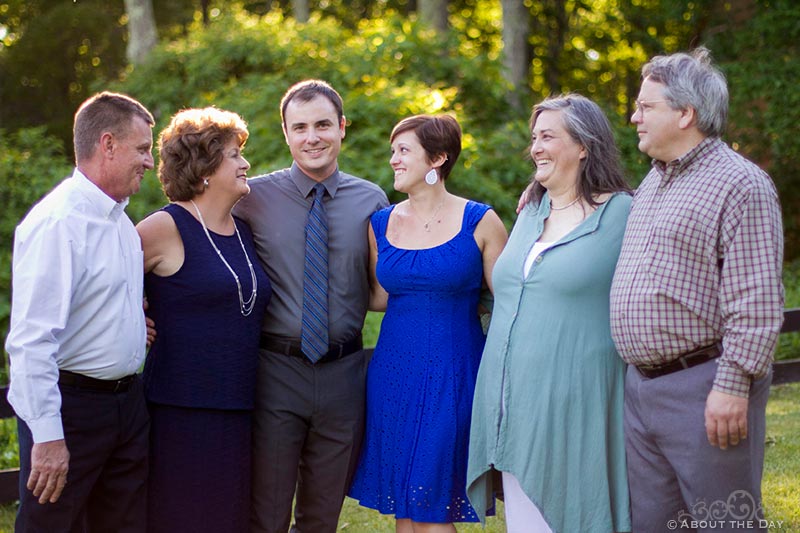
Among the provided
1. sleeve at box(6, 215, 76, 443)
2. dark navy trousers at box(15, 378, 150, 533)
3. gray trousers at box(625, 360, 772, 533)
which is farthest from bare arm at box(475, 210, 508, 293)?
sleeve at box(6, 215, 76, 443)

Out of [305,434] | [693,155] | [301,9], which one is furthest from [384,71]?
[301,9]

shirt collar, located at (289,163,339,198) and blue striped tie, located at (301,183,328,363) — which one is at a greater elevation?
shirt collar, located at (289,163,339,198)

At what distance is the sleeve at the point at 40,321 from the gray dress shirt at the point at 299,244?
3.57ft

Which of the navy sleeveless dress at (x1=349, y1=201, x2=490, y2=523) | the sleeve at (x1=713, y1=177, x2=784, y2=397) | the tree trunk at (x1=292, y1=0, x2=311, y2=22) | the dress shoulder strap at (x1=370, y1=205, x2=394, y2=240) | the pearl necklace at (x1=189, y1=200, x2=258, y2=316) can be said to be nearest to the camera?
the sleeve at (x1=713, y1=177, x2=784, y2=397)

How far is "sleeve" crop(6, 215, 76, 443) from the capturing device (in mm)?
3072

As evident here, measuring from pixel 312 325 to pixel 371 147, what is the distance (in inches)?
176

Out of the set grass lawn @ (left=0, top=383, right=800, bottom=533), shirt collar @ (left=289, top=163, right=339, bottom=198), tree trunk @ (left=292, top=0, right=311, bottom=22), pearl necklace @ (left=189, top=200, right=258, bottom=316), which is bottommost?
grass lawn @ (left=0, top=383, right=800, bottom=533)

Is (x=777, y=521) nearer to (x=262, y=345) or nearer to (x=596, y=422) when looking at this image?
(x=596, y=422)

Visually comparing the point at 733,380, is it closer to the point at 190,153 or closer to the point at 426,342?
the point at 426,342

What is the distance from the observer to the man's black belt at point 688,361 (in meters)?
3.22

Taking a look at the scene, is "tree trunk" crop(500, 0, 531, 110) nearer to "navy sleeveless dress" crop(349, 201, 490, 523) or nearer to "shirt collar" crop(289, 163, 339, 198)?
"shirt collar" crop(289, 163, 339, 198)

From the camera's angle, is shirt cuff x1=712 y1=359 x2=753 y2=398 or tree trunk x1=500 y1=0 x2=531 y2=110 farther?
tree trunk x1=500 y1=0 x2=531 y2=110

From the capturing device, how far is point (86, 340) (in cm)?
329

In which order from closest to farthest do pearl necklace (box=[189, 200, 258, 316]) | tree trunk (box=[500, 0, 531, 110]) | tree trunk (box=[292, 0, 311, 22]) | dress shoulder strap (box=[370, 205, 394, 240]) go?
pearl necklace (box=[189, 200, 258, 316]), dress shoulder strap (box=[370, 205, 394, 240]), tree trunk (box=[500, 0, 531, 110]), tree trunk (box=[292, 0, 311, 22])
